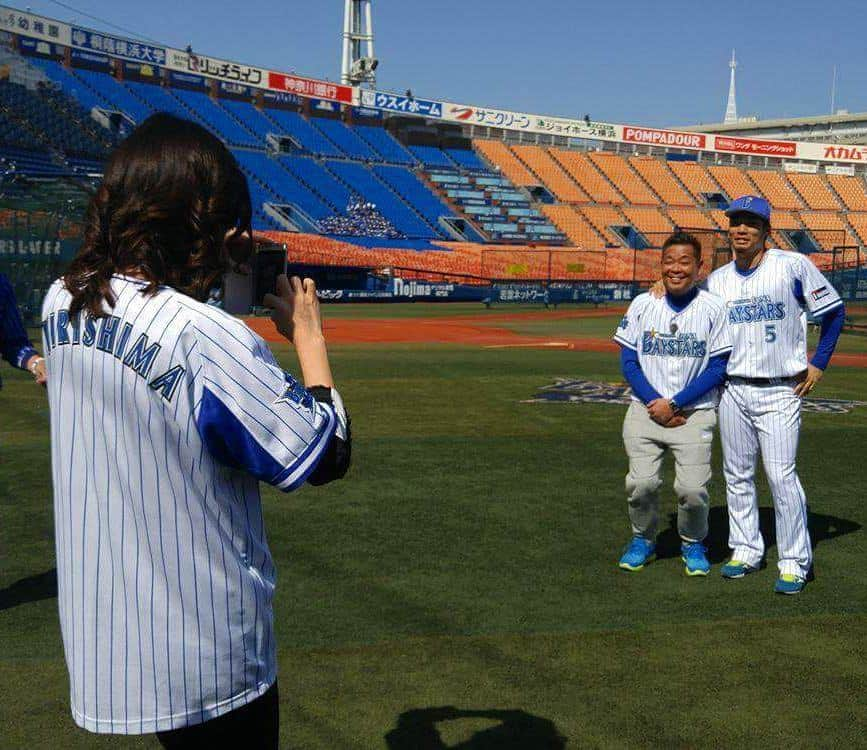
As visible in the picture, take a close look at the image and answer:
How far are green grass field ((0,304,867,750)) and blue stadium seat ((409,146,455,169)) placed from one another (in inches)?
2046

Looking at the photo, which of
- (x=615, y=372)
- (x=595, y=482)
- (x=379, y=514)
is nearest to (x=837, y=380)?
(x=615, y=372)

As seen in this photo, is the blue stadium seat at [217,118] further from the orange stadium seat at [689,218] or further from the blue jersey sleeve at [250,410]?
the blue jersey sleeve at [250,410]

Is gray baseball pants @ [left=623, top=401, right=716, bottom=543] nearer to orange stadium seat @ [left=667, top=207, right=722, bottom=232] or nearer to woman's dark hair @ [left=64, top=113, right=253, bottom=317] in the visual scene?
woman's dark hair @ [left=64, top=113, right=253, bottom=317]

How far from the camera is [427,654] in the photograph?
467 cm

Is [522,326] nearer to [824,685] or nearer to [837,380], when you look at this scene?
[837,380]

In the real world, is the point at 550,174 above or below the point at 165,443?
above

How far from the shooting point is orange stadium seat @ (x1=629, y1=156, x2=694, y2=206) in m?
64.1

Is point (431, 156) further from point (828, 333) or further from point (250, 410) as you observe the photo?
point (250, 410)

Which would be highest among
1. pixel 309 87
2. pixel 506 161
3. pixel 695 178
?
pixel 309 87

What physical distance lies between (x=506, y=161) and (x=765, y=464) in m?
58.5

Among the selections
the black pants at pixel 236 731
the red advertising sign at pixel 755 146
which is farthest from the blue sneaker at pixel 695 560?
the red advertising sign at pixel 755 146

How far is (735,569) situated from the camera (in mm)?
5984

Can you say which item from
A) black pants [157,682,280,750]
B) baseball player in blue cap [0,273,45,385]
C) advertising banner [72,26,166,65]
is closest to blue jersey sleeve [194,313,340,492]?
black pants [157,682,280,750]

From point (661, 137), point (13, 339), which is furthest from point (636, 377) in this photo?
point (661, 137)
